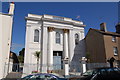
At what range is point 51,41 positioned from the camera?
2084cm

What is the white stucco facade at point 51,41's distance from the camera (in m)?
19.4

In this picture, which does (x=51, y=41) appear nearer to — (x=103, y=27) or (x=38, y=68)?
(x=38, y=68)

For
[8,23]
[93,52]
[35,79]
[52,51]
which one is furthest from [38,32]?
[35,79]

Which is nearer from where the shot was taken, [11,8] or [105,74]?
[105,74]

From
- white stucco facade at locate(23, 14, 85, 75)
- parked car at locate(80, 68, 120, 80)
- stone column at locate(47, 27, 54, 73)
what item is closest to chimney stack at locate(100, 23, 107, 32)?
white stucco facade at locate(23, 14, 85, 75)

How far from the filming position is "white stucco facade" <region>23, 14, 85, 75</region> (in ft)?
63.7

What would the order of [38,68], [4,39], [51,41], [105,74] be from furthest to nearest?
[51,41]
[38,68]
[4,39]
[105,74]

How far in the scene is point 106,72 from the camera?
7.98 meters

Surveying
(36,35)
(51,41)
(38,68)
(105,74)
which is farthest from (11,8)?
(105,74)

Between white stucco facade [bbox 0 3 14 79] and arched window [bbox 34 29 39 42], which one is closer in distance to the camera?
white stucco facade [bbox 0 3 14 79]

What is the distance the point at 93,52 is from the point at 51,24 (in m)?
9.86

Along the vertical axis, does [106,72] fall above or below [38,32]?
below

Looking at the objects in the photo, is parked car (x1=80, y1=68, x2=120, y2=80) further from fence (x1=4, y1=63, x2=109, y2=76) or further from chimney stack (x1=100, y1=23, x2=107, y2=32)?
chimney stack (x1=100, y1=23, x2=107, y2=32)

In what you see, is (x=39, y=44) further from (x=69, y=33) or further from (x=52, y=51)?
(x=69, y=33)
